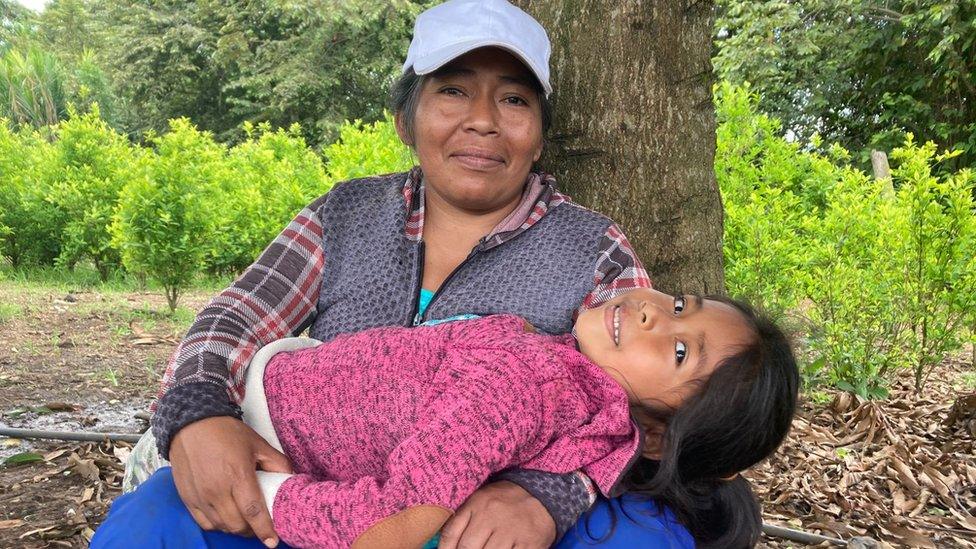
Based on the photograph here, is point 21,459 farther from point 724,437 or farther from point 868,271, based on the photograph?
point 868,271

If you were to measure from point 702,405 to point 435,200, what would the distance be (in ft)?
3.29

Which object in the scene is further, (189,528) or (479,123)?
(479,123)

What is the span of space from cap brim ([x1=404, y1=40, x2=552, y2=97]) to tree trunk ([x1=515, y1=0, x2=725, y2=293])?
2.08 ft

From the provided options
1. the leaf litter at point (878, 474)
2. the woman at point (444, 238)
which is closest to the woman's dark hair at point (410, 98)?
the woman at point (444, 238)

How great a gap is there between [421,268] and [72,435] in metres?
2.18

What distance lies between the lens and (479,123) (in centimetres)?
216

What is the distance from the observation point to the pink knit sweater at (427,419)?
5.03ft

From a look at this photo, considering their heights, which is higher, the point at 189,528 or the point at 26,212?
the point at 189,528

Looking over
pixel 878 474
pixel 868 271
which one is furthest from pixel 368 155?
pixel 878 474

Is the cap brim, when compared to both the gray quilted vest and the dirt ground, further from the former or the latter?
the dirt ground

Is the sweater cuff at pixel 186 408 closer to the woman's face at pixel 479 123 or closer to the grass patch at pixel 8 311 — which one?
the woman's face at pixel 479 123

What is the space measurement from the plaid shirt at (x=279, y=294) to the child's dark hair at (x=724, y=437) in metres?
0.40

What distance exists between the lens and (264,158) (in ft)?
28.0

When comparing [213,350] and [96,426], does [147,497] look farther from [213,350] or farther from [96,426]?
[96,426]
